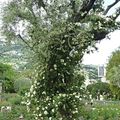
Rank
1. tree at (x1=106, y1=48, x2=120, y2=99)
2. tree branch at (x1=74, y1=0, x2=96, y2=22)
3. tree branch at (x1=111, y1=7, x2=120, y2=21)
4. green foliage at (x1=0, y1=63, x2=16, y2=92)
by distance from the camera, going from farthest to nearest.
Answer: tree at (x1=106, y1=48, x2=120, y2=99) < green foliage at (x1=0, y1=63, x2=16, y2=92) < tree branch at (x1=111, y1=7, x2=120, y2=21) < tree branch at (x1=74, y1=0, x2=96, y2=22)

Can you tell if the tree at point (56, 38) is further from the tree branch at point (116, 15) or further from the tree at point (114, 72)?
the tree at point (114, 72)

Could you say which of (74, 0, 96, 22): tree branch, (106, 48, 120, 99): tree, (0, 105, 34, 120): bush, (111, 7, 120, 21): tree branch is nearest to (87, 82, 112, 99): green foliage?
(106, 48, 120, 99): tree

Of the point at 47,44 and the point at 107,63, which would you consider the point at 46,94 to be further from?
the point at 107,63

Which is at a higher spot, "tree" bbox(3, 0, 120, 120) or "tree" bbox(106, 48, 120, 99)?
"tree" bbox(106, 48, 120, 99)

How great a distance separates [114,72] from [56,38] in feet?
110

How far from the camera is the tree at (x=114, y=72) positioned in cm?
4131

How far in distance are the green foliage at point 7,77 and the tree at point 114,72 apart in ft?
29.0

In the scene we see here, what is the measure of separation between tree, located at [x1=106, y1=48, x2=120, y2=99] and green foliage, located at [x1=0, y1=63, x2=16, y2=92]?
8.83m

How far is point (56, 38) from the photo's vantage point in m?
8.95

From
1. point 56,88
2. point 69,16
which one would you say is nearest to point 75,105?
point 56,88

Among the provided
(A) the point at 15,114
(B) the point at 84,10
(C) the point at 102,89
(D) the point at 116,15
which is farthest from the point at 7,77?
(B) the point at 84,10

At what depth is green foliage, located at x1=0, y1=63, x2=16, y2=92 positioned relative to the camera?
37128mm

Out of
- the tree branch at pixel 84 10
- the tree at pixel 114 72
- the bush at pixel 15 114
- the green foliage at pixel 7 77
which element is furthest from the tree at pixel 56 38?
the tree at pixel 114 72

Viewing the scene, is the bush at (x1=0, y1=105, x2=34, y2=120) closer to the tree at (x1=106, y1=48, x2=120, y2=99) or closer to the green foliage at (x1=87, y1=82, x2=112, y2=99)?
the green foliage at (x1=87, y1=82, x2=112, y2=99)
